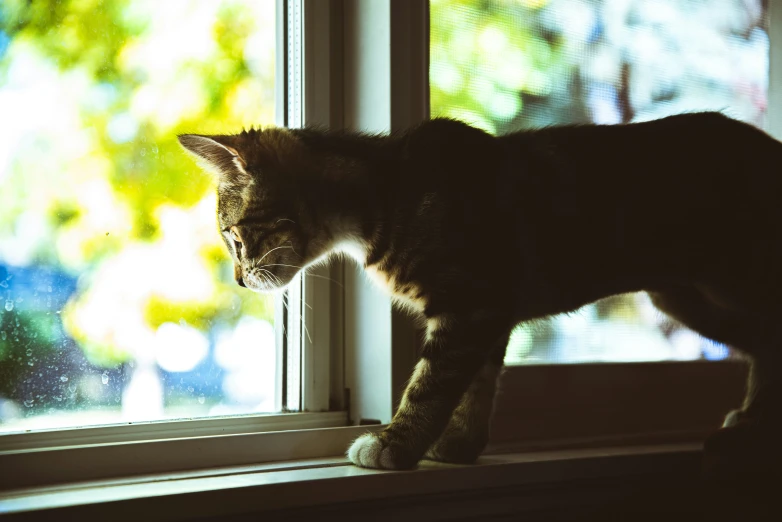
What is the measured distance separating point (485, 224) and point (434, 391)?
283 millimetres

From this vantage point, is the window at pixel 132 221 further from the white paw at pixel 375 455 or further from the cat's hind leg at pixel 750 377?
the cat's hind leg at pixel 750 377

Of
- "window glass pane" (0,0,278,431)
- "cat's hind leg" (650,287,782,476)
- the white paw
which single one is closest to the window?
"window glass pane" (0,0,278,431)

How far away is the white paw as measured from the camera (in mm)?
1056

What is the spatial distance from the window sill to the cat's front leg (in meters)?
0.03

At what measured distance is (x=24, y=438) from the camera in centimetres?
102

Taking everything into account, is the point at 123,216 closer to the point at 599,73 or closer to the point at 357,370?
the point at 357,370

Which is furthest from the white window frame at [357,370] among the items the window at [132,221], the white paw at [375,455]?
the white paw at [375,455]

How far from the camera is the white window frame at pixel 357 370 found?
1126mm

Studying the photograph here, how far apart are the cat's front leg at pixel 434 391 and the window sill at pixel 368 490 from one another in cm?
3

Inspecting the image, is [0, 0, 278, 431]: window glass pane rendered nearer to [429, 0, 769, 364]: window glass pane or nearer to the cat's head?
the cat's head

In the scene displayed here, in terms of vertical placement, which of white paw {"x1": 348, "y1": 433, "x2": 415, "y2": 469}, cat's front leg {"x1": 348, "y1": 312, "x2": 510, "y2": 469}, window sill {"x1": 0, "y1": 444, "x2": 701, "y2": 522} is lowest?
window sill {"x1": 0, "y1": 444, "x2": 701, "y2": 522}

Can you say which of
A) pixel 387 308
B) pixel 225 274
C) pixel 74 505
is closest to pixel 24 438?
pixel 74 505

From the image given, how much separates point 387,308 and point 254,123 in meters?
0.45

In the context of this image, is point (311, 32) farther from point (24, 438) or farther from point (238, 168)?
point (24, 438)
